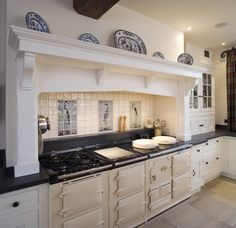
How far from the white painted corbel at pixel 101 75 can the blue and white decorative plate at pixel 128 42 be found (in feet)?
1.10

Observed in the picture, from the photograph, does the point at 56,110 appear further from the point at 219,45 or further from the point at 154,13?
the point at 219,45

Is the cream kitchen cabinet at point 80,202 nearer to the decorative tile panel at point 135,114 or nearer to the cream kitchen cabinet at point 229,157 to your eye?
the decorative tile panel at point 135,114

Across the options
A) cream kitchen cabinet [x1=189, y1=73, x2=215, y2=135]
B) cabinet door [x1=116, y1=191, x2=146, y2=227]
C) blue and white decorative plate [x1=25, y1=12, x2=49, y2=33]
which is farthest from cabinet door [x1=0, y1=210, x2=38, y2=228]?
cream kitchen cabinet [x1=189, y1=73, x2=215, y2=135]

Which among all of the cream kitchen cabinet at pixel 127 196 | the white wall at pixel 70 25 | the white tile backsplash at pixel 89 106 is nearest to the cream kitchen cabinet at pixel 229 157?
the white tile backsplash at pixel 89 106

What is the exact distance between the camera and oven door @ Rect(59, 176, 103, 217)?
1461 millimetres

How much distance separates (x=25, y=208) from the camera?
4.31 ft

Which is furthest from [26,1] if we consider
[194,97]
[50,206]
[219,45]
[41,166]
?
[219,45]

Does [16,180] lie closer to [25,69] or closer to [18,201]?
[18,201]

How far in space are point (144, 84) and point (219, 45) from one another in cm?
212

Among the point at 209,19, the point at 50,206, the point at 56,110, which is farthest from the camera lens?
the point at 209,19

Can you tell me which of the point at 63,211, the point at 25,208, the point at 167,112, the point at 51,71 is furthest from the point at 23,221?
the point at 167,112

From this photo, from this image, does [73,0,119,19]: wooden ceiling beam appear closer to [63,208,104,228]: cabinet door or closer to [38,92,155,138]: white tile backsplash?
[38,92,155,138]: white tile backsplash

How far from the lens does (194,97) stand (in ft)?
11.1

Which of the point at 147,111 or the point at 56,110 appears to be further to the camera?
the point at 147,111
